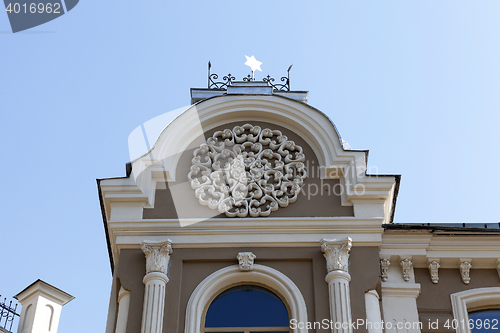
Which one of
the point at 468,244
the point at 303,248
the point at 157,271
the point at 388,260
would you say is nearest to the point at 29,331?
the point at 157,271

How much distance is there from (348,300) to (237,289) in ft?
5.80

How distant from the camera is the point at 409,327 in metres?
12.6

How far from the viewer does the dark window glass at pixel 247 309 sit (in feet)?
40.9

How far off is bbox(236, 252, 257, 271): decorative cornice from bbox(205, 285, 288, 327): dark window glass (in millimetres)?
339

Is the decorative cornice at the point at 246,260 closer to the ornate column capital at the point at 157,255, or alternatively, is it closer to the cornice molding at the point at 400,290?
the ornate column capital at the point at 157,255

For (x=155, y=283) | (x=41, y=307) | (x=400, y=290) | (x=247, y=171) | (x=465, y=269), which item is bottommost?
(x=155, y=283)

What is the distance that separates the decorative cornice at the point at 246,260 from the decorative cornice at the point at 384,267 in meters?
2.06

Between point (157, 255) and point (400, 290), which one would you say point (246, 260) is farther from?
point (400, 290)

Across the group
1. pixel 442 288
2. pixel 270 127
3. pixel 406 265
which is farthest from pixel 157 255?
pixel 442 288

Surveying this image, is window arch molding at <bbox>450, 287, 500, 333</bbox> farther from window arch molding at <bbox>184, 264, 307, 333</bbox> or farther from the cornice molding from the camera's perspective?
window arch molding at <bbox>184, 264, 307, 333</bbox>

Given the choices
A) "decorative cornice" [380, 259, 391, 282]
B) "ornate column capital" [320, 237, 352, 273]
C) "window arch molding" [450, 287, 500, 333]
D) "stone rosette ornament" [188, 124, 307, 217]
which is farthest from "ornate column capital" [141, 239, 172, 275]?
"window arch molding" [450, 287, 500, 333]

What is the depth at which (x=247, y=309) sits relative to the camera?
1262cm

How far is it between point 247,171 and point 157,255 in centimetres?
224

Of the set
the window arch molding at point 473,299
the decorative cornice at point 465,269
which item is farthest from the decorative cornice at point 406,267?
the decorative cornice at point 465,269
